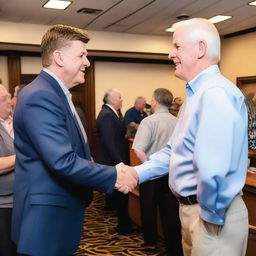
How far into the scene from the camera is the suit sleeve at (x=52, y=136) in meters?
1.67

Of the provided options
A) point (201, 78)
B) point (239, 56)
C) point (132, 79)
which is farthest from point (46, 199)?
point (132, 79)

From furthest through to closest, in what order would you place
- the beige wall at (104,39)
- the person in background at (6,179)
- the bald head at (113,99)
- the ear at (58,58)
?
the beige wall at (104,39) < the bald head at (113,99) < the person in background at (6,179) < the ear at (58,58)

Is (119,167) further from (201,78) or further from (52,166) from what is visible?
(201,78)

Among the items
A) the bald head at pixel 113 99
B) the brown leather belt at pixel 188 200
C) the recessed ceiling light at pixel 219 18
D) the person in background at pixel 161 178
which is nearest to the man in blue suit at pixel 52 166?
the brown leather belt at pixel 188 200

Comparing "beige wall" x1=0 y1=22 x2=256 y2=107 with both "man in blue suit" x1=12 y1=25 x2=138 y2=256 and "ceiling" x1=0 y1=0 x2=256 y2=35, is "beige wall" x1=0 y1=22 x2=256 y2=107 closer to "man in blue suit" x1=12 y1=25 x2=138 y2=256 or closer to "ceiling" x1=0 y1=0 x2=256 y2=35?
"ceiling" x1=0 y1=0 x2=256 y2=35

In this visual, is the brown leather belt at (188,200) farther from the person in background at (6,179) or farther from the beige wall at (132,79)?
the beige wall at (132,79)

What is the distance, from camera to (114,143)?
4.39m

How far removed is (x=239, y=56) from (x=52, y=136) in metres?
7.11

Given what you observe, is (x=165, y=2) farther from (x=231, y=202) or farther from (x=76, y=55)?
(x=231, y=202)

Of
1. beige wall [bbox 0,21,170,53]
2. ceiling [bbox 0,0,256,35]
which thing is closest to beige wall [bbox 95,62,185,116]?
beige wall [bbox 0,21,170,53]

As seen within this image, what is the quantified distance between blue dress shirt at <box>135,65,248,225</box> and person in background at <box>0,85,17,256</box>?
120 cm

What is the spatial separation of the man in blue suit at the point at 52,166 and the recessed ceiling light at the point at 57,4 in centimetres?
383

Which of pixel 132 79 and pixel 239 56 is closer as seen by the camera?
pixel 239 56

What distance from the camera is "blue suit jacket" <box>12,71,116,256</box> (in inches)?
66.3
